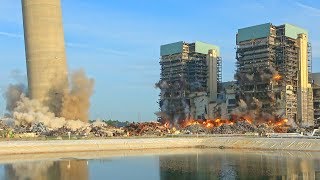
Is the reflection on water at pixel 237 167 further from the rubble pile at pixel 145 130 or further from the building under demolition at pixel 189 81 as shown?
the building under demolition at pixel 189 81

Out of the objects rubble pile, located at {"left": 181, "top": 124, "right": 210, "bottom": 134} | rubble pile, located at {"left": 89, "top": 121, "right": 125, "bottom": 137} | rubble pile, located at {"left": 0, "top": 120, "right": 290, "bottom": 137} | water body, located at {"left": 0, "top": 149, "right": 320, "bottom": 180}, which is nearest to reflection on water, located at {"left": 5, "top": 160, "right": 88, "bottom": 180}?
water body, located at {"left": 0, "top": 149, "right": 320, "bottom": 180}

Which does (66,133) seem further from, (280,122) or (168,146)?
(280,122)

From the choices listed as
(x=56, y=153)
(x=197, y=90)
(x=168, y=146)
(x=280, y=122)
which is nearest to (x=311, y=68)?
(x=280, y=122)

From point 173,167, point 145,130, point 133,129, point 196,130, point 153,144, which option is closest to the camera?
point 173,167

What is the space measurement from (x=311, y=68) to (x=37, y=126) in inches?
2255

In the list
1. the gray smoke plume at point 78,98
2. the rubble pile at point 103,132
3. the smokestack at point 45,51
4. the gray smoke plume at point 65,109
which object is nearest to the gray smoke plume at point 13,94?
the gray smoke plume at point 65,109

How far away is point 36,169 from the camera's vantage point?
40.5 metres

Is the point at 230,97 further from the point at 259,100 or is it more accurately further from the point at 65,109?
the point at 65,109

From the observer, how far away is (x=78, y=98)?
89625 millimetres

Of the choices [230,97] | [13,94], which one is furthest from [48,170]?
[230,97]

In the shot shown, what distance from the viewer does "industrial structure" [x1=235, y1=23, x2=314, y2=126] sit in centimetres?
9381

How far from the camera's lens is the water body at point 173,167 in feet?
118

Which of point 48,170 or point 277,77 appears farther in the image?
point 277,77

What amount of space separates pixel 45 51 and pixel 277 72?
141ft
